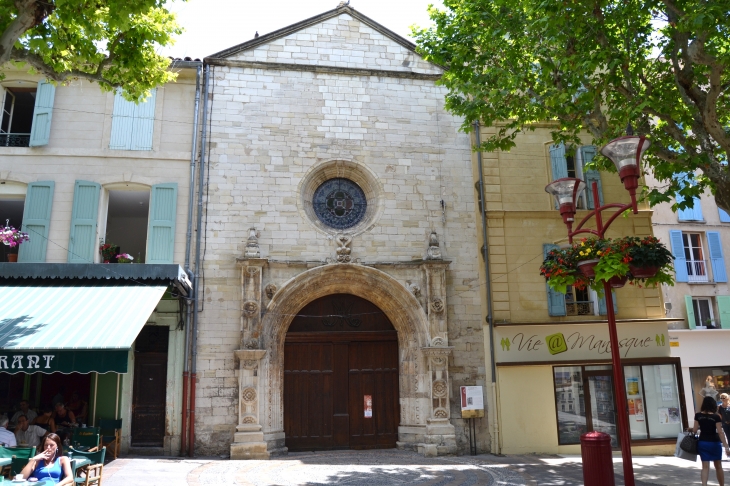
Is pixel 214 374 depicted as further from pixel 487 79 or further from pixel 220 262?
pixel 487 79

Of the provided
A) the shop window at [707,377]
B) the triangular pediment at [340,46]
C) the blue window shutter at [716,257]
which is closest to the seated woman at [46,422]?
the triangular pediment at [340,46]

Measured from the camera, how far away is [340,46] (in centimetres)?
1327

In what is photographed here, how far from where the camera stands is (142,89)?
917cm

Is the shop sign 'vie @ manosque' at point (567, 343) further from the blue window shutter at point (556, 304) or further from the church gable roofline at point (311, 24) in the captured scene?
the church gable roofline at point (311, 24)

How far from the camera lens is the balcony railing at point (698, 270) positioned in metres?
18.0

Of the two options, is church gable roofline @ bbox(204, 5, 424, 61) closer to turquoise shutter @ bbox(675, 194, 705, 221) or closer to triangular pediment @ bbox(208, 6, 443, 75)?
triangular pediment @ bbox(208, 6, 443, 75)

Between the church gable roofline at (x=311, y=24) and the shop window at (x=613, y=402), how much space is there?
8260 millimetres

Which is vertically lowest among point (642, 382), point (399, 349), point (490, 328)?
point (642, 382)

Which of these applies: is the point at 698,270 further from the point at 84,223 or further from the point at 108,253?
the point at 84,223

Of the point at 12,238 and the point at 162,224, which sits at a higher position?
the point at 162,224

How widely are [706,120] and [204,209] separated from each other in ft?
29.7

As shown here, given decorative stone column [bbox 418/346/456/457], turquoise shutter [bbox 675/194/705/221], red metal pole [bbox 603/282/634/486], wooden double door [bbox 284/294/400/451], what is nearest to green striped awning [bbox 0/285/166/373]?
wooden double door [bbox 284/294/400/451]

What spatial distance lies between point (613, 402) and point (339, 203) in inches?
288

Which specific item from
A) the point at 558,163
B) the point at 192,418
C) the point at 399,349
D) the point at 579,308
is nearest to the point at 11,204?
the point at 192,418
